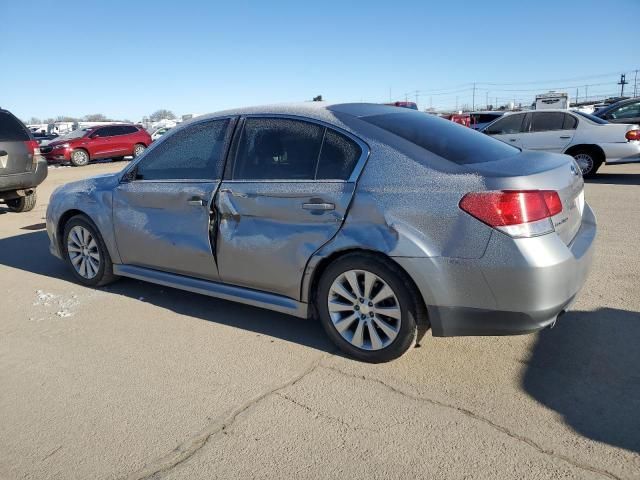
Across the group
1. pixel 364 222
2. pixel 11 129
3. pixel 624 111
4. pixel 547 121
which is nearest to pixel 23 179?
pixel 11 129

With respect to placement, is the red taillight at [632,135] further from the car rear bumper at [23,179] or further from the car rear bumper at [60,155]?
the car rear bumper at [60,155]

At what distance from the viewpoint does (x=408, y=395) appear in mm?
2969

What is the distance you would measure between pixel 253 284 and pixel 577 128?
968 centimetres

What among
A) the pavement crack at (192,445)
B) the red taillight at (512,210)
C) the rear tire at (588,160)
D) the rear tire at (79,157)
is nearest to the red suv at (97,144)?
the rear tire at (79,157)

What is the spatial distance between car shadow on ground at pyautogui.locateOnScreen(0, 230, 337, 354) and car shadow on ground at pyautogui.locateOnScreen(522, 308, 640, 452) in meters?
1.37

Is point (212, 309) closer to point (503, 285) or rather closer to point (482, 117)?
point (503, 285)

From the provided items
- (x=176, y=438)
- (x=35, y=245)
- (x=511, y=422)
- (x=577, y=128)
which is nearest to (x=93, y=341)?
(x=176, y=438)

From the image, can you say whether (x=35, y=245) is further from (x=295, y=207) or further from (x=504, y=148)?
(x=504, y=148)

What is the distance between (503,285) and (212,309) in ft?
8.14

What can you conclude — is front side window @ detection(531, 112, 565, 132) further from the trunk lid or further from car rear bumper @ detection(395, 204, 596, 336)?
car rear bumper @ detection(395, 204, 596, 336)

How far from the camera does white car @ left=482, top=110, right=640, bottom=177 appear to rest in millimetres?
10516

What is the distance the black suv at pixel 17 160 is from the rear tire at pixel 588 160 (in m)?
10.5

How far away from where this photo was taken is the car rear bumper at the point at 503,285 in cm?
278

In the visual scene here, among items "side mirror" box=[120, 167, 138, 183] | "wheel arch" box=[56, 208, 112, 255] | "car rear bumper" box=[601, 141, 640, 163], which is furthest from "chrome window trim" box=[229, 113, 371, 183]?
"car rear bumper" box=[601, 141, 640, 163]
